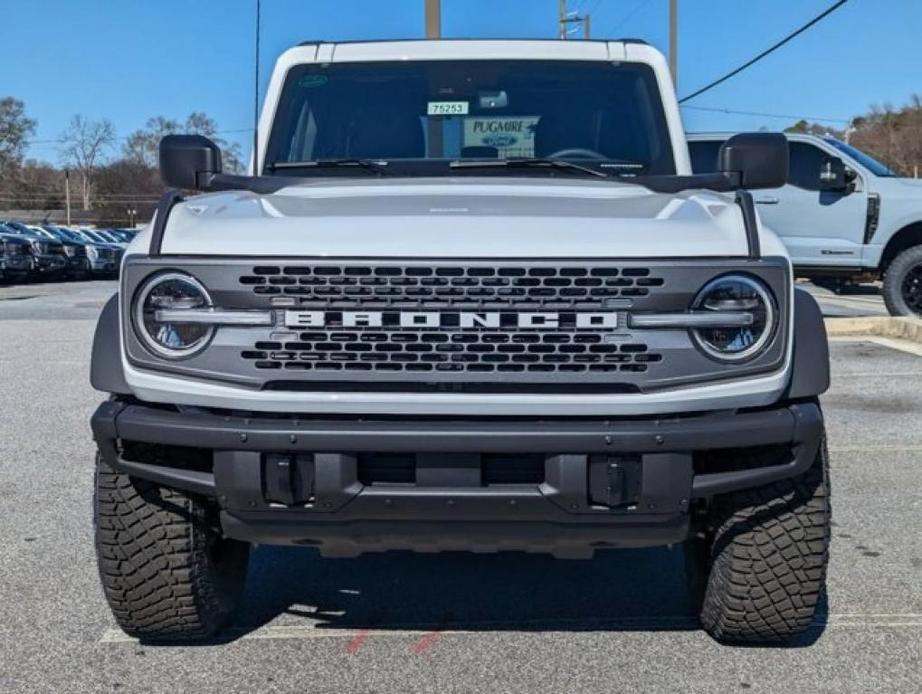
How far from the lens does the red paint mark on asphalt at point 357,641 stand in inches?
141

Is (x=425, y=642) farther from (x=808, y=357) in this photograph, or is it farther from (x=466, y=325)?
(x=808, y=357)

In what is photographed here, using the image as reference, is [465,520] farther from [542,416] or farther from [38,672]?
[38,672]

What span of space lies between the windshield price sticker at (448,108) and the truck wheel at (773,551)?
2055mm

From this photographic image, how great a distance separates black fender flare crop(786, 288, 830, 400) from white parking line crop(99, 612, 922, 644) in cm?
115

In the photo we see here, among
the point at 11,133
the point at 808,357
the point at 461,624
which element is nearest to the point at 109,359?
the point at 461,624

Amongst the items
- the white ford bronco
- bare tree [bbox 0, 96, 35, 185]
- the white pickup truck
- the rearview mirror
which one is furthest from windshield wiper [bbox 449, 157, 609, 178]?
bare tree [bbox 0, 96, 35, 185]

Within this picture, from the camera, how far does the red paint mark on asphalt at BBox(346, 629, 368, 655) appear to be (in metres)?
3.57

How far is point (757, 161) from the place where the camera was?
12.9ft

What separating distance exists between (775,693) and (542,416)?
116 cm

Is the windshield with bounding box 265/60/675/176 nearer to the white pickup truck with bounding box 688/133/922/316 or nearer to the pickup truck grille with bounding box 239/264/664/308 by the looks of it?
the pickup truck grille with bounding box 239/264/664/308

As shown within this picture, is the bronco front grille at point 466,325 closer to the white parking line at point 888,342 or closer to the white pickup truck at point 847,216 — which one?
the white parking line at point 888,342

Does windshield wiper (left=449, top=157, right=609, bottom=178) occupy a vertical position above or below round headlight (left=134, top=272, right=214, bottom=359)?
above

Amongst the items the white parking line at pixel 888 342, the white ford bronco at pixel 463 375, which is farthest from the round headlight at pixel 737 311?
the white parking line at pixel 888 342

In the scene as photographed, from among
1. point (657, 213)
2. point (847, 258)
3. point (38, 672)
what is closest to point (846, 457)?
point (657, 213)
